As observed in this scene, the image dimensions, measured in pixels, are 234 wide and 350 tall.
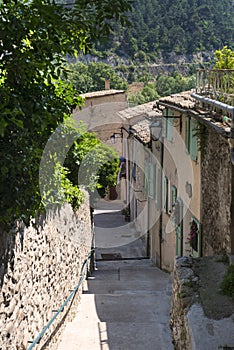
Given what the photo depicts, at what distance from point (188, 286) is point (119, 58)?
8682cm

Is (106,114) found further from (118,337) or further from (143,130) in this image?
(118,337)

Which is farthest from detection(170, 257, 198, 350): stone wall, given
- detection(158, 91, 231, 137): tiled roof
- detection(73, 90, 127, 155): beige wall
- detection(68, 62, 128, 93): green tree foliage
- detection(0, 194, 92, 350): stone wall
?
detection(68, 62, 128, 93): green tree foliage

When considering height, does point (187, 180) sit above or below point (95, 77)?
below

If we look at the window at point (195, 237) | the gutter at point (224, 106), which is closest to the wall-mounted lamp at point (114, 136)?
the window at point (195, 237)

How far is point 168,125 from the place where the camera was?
16016 mm

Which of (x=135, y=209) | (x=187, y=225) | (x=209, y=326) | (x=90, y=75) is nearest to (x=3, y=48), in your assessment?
(x=209, y=326)

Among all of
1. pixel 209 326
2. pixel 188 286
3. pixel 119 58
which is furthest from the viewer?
pixel 119 58

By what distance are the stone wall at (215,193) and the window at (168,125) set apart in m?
3.71

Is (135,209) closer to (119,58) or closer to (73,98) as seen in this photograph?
(73,98)

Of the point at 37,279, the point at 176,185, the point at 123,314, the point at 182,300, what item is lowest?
A: the point at 123,314

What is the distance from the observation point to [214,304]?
7379mm

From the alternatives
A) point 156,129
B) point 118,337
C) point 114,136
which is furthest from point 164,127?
point 114,136

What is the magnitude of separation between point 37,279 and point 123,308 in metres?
4.35

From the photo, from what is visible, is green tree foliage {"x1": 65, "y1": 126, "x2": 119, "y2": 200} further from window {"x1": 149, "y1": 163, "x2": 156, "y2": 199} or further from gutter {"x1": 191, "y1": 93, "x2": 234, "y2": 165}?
window {"x1": 149, "y1": 163, "x2": 156, "y2": 199}
